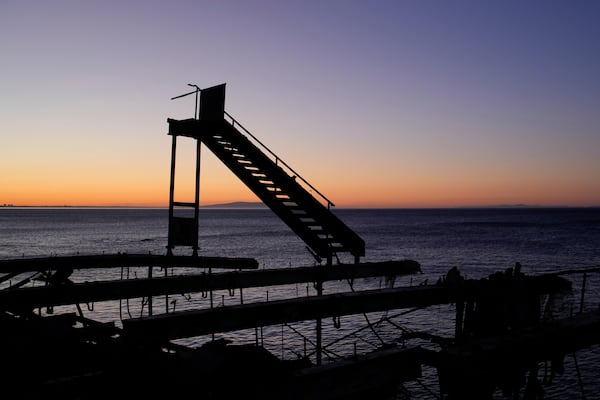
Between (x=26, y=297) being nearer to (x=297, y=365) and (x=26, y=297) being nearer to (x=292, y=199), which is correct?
(x=297, y=365)

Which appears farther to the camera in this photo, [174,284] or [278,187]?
[278,187]

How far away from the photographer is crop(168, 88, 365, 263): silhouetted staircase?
14.8 m

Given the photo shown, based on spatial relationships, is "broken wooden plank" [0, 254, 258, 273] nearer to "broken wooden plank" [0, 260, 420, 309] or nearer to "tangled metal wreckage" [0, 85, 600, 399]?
"tangled metal wreckage" [0, 85, 600, 399]

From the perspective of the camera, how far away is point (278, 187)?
54.6 feet

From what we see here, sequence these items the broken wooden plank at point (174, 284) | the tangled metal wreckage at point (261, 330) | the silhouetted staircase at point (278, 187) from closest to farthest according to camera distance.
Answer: the tangled metal wreckage at point (261, 330), the broken wooden plank at point (174, 284), the silhouetted staircase at point (278, 187)

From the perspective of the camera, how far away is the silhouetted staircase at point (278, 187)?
48.4ft

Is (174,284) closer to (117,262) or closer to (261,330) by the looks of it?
(261,330)

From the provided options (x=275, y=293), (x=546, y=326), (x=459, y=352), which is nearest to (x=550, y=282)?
(x=546, y=326)

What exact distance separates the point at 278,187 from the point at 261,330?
262 inches

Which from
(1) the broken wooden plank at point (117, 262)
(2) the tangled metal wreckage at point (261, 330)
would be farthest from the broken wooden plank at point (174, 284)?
(1) the broken wooden plank at point (117, 262)

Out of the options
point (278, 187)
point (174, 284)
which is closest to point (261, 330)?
point (174, 284)

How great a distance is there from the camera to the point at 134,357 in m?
5.37

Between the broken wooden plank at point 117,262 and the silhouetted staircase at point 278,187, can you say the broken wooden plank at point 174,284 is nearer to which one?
the silhouetted staircase at point 278,187

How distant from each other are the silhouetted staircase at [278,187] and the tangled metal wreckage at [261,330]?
1.7 inches
